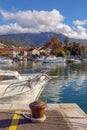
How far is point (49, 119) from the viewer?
11570 millimetres

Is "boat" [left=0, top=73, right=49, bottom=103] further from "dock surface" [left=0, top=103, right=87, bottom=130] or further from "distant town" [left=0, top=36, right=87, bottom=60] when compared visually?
"distant town" [left=0, top=36, right=87, bottom=60]

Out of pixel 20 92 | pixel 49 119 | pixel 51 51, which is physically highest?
pixel 51 51

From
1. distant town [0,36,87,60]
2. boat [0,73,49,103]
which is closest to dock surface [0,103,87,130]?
boat [0,73,49,103]

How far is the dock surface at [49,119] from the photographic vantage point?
10.6 meters

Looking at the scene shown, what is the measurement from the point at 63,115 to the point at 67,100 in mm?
16634

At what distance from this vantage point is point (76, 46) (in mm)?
161625

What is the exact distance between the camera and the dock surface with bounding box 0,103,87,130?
10.6m

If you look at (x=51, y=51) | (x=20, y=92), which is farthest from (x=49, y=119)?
(x=51, y=51)

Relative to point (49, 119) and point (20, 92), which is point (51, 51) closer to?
point (20, 92)

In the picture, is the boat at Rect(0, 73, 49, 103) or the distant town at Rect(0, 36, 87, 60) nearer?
the boat at Rect(0, 73, 49, 103)

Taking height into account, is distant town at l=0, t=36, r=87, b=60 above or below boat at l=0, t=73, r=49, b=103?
above

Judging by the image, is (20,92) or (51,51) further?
(51,51)

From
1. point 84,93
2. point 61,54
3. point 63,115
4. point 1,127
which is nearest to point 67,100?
point 84,93

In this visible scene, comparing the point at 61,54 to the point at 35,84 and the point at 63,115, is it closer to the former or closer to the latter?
the point at 35,84
